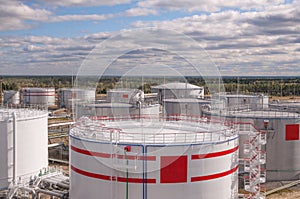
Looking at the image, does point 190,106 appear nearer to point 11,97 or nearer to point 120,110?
point 120,110

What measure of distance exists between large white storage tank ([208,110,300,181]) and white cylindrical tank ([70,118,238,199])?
335 inches

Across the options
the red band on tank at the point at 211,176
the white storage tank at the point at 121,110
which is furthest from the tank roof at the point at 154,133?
the white storage tank at the point at 121,110

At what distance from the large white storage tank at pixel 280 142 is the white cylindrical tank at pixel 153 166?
851 cm

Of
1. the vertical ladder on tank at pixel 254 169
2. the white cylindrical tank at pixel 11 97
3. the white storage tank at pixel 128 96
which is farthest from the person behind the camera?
the white cylindrical tank at pixel 11 97

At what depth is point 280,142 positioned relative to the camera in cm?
2194

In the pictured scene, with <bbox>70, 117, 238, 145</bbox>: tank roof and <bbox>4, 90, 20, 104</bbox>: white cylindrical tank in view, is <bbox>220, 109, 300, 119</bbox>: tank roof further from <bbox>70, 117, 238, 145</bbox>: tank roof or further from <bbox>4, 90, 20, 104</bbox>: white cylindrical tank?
<bbox>4, 90, 20, 104</bbox>: white cylindrical tank

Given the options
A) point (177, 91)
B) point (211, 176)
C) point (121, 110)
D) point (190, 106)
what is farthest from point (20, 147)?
point (177, 91)

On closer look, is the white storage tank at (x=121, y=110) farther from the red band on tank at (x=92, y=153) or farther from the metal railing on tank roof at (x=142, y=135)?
the red band on tank at (x=92, y=153)

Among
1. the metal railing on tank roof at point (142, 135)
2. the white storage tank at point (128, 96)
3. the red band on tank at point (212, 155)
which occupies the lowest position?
the red band on tank at point (212, 155)

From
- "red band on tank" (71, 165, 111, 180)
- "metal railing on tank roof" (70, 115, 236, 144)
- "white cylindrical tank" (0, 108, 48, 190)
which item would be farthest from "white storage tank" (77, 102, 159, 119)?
"red band on tank" (71, 165, 111, 180)

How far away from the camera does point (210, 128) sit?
16.9 m

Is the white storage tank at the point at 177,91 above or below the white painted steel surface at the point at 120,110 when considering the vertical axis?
above

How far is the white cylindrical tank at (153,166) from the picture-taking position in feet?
41.5

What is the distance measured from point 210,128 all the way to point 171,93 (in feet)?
83.4
